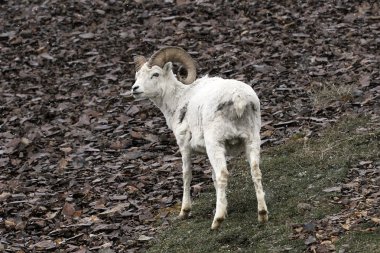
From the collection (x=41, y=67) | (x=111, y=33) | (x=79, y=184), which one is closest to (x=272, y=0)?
(x=111, y=33)

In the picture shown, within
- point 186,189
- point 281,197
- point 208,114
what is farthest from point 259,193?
point 186,189

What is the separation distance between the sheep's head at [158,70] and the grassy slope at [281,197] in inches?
72.2

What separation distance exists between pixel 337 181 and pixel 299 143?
246 cm

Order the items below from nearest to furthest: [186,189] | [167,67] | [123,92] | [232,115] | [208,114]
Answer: [232,115] < [208,114] < [186,189] < [167,67] < [123,92]

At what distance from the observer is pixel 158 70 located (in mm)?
12133

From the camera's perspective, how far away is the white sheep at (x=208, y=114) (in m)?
10.1

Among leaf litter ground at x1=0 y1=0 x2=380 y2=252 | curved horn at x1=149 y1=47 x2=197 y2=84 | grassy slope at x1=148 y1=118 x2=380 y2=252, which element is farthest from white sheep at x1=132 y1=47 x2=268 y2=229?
leaf litter ground at x1=0 y1=0 x2=380 y2=252

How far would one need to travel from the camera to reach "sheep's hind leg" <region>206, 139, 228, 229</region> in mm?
9977

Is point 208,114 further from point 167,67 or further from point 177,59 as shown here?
point 167,67

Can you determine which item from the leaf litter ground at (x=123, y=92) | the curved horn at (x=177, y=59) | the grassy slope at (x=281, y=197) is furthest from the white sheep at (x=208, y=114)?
the leaf litter ground at (x=123, y=92)

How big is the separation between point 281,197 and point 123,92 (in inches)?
354

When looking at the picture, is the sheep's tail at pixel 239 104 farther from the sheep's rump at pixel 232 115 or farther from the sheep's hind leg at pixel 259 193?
the sheep's hind leg at pixel 259 193

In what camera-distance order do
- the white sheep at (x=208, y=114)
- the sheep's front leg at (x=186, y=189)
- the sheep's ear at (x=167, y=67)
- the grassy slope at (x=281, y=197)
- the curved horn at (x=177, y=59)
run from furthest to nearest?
the sheep's ear at (x=167, y=67) < the curved horn at (x=177, y=59) < the sheep's front leg at (x=186, y=189) < the white sheep at (x=208, y=114) < the grassy slope at (x=281, y=197)

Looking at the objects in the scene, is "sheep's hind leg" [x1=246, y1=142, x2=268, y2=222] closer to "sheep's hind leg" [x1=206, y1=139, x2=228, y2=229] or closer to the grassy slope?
the grassy slope
